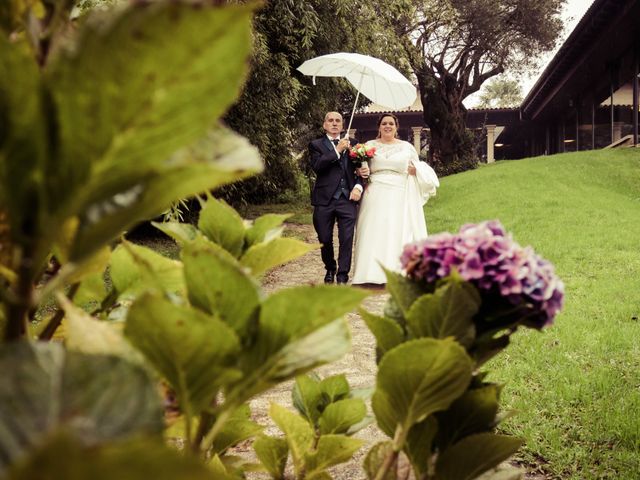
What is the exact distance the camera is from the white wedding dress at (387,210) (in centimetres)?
635

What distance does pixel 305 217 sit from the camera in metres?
11.9

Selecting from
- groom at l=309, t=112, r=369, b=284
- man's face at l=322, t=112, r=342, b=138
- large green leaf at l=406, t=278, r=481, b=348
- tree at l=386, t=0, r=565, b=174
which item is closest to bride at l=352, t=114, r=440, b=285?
groom at l=309, t=112, r=369, b=284

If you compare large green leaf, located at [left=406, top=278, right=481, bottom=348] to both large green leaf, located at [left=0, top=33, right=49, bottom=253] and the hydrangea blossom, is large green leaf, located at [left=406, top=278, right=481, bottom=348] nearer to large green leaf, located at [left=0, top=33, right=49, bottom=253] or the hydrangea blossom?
the hydrangea blossom

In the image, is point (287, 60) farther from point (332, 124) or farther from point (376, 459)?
point (376, 459)

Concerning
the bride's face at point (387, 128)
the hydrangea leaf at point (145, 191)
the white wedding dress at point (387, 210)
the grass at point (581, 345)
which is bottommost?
the grass at point (581, 345)

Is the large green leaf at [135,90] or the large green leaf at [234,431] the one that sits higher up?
the large green leaf at [135,90]

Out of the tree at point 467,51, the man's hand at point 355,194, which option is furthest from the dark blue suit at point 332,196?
the tree at point 467,51

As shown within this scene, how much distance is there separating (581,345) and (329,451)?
3827mm

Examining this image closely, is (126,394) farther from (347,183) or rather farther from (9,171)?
(347,183)

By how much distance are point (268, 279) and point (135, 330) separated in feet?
20.8

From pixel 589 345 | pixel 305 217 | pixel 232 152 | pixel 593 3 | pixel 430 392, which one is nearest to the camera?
pixel 232 152


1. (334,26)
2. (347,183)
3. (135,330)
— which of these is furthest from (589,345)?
(334,26)

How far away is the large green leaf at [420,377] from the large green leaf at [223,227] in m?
0.23

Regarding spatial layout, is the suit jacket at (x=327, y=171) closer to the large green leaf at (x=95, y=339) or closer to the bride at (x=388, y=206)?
the bride at (x=388, y=206)
